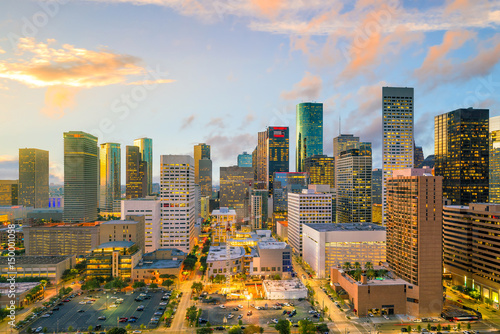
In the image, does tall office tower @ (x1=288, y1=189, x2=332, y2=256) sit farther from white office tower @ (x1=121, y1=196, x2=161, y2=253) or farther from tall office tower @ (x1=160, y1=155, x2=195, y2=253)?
white office tower @ (x1=121, y1=196, x2=161, y2=253)

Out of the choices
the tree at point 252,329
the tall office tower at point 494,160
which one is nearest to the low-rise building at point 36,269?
the tree at point 252,329

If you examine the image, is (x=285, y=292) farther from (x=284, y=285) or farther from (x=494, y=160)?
(x=494, y=160)

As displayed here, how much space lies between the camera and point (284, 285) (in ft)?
333

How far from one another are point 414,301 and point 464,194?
112 metres

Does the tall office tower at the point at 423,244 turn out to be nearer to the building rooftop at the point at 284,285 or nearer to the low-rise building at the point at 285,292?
the low-rise building at the point at 285,292

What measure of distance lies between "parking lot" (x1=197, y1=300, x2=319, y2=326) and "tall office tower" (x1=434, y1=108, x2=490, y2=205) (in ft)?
417

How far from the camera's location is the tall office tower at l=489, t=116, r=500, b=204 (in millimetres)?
185250

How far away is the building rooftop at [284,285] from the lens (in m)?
98.0

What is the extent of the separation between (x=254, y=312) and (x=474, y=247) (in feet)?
235

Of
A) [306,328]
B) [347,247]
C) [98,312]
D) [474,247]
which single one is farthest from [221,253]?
[474,247]

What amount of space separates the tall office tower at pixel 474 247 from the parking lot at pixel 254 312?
52.2m

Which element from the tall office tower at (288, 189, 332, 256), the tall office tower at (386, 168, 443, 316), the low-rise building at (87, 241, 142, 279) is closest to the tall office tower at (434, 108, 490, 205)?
the tall office tower at (288, 189, 332, 256)

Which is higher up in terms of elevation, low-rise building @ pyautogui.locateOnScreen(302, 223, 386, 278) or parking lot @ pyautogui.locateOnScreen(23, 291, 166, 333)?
low-rise building @ pyautogui.locateOnScreen(302, 223, 386, 278)

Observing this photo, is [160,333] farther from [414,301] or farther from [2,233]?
[2,233]
